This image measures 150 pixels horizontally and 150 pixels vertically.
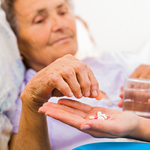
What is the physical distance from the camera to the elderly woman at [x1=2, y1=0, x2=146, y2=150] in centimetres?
58

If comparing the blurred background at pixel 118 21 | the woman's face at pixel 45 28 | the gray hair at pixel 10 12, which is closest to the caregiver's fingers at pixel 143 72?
the woman's face at pixel 45 28

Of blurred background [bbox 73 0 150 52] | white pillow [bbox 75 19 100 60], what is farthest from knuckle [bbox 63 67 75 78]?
blurred background [bbox 73 0 150 52]

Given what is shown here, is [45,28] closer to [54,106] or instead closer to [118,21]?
[54,106]

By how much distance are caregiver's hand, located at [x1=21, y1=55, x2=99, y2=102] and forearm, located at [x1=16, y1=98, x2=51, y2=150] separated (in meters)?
0.07

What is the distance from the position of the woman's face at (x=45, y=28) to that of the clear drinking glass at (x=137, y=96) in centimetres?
43

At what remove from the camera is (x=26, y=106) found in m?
0.65

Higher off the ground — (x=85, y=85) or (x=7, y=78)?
(x=85, y=85)

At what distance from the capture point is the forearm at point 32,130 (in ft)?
2.16

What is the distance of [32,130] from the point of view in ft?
2.21

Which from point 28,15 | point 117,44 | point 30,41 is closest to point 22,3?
point 28,15

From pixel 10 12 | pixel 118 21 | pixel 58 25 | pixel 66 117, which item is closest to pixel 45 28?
pixel 58 25

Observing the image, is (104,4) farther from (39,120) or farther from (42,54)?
(39,120)

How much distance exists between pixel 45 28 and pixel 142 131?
0.76 meters

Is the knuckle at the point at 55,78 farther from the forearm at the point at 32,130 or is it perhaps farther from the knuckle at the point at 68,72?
the forearm at the point at 32,130
